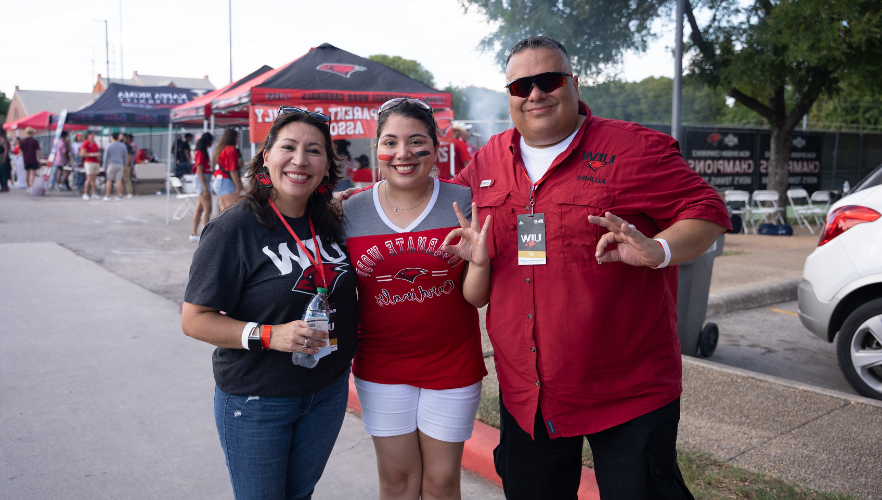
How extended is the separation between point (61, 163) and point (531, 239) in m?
24.9

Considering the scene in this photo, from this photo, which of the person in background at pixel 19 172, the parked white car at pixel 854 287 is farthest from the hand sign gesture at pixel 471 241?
the person in background at pixel 19 172

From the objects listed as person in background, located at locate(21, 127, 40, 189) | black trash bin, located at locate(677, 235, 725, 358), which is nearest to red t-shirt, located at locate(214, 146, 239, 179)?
black trash bin, located at locate(677, 235, 725, 358)

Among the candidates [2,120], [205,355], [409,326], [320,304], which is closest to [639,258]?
[409,326]

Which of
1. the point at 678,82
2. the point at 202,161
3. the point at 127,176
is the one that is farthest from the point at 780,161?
the point at 127,176

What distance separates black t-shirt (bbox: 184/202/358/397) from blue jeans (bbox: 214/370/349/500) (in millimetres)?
51

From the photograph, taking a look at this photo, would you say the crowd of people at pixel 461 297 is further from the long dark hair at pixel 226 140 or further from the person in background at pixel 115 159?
the person in background at pixel 115 159

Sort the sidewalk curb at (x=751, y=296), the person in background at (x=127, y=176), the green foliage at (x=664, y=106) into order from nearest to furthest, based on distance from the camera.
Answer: the sidewalk curb at (x=751, y=296)
the person in background at (x=127, y=176)
the green foliage at (x=664, y=106)

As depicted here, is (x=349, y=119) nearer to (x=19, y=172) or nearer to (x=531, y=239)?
(x=531, y=239)

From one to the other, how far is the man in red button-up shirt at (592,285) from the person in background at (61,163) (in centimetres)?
2397

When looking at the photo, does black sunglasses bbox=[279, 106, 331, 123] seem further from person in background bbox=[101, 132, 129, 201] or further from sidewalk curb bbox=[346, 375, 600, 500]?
person in background bbox=[101, 132, 129, 201]

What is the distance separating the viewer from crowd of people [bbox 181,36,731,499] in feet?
6.91

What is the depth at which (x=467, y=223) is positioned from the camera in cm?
232

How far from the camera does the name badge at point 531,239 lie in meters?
2.18

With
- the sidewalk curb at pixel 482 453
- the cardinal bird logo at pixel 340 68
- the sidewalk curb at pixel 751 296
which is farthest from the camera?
the cardinal bird logo at pixel 340 68
